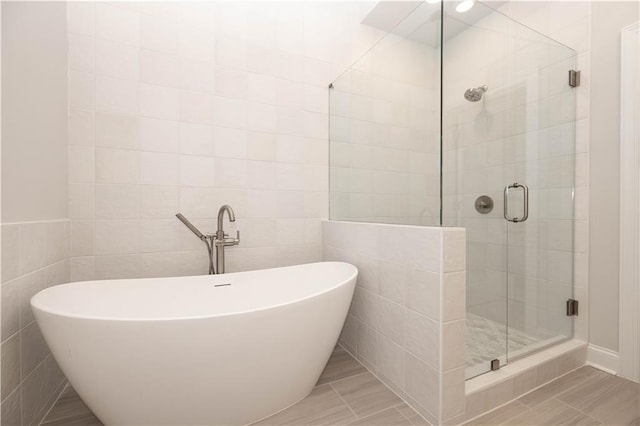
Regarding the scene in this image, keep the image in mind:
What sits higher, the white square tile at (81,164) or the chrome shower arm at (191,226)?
the white square tile at (81,164)

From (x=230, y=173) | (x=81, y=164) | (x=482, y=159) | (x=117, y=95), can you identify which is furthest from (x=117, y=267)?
(x=482, y=159)

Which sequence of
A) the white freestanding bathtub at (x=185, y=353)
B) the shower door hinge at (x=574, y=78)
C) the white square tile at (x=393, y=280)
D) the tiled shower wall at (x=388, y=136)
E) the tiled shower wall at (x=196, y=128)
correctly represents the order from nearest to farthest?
the white freestanding bathtub at (x=185, y=353) < the white square tile at (x=393, y=280) < the tiled shower wall at (x=388, y=136) < the tiled shower wall at (x=196, y=128) < the shower door hinge at (x=574, y=78)

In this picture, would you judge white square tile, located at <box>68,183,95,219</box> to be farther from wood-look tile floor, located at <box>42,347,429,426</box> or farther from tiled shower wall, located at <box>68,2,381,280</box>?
wood-look tile floor, located at <box>42,347,429,426</box>

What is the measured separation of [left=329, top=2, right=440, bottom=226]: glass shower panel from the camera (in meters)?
1.33

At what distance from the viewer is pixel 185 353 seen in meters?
0.84

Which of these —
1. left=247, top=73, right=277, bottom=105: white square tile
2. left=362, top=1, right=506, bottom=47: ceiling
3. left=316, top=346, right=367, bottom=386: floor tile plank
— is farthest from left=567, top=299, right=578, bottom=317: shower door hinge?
left=247, top=73, right=277, bottom=105: white square tile

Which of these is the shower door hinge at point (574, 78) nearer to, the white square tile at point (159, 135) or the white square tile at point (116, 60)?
the white square tile at point (159, 135)

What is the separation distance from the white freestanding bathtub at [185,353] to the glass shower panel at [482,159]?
867mm

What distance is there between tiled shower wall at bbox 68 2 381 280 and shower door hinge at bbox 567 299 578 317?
5.24ft

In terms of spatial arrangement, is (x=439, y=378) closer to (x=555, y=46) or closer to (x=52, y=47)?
(x=555, y=46)

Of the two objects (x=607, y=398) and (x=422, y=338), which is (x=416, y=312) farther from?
(x=607, y=398)

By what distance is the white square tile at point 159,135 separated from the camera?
153cm

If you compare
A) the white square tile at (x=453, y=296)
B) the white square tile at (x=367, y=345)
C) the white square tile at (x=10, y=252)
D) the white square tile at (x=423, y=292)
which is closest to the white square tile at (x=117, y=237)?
the white square tile at (x=10, y=252)

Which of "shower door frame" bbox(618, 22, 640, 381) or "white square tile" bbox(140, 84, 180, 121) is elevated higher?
"white square tile" bbox(140, 84, 180, 121)
